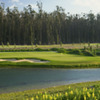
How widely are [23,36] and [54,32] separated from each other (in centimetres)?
1931

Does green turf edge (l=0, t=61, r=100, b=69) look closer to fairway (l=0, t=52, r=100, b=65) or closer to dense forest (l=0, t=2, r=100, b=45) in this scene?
fairway (l=0, t=52, r=100, b=65)

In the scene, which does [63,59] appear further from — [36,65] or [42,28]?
[42,28]

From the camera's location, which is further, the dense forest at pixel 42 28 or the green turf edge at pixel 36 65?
the dense forest at pixel 42 28

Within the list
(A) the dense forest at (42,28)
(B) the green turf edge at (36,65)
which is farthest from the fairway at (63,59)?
(A) the dense forest at (42,28)

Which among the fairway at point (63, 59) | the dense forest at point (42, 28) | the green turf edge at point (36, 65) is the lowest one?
the green turf edge at point (36, 65)

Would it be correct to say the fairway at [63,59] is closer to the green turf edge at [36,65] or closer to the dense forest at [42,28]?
the green turf edge at [36,65]

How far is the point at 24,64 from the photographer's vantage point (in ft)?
87.2

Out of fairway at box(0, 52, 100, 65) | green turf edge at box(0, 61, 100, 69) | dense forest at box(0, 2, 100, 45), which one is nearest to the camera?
green turf edge at box(0, 61, 100, 69)

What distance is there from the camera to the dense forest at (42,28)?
88875 millimetres

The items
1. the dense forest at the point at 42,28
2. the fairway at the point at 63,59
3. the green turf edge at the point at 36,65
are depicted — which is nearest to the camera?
the green turf edge at the point at 36,65

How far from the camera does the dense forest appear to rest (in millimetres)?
88875

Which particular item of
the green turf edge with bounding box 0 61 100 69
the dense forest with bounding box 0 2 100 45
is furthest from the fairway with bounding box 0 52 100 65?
the dense forest with bounding box 0 2 100 45

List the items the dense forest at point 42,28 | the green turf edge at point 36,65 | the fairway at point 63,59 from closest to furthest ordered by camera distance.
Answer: the green turf edge at point 36,65, the fairway at point 63,59, the dense forest at point 42,28

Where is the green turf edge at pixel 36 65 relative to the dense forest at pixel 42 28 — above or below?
below
